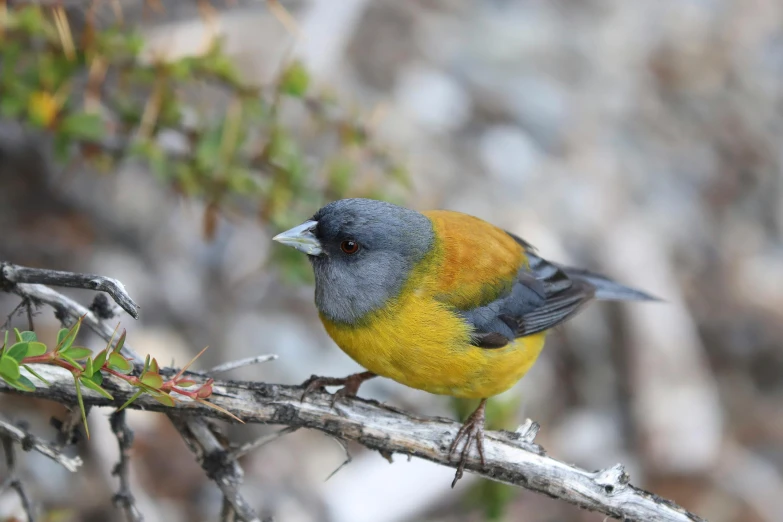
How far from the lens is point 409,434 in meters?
3.23

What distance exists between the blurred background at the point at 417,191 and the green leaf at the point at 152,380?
46.6 inches

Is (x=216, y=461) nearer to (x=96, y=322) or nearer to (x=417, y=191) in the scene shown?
(x=96, y=322)

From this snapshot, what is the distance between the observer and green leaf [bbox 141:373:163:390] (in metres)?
2.39

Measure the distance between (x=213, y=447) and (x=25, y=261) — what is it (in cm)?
270

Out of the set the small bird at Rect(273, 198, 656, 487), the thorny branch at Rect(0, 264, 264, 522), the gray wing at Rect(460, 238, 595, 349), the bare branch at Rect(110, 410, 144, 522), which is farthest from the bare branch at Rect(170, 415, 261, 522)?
the gray wing at Rect(460, 238, 595, 349)

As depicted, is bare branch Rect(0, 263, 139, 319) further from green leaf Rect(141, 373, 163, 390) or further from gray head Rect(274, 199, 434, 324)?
gray head Rect(274, 199, 434, 324)

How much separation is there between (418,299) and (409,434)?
976mm

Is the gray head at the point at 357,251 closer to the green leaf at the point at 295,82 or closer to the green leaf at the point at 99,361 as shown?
the green leaf at the point at 295,82

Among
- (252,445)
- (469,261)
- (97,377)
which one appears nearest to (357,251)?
(469,261)

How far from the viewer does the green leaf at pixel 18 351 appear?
226 centimetres

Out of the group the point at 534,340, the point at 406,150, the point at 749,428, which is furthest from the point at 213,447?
the point at 749,428

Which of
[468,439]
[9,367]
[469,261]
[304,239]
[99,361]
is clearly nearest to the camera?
[9,367]

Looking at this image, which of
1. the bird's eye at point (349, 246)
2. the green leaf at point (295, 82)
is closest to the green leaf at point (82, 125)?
the green leaf at point (295, 82)

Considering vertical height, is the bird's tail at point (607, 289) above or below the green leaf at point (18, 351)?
above
